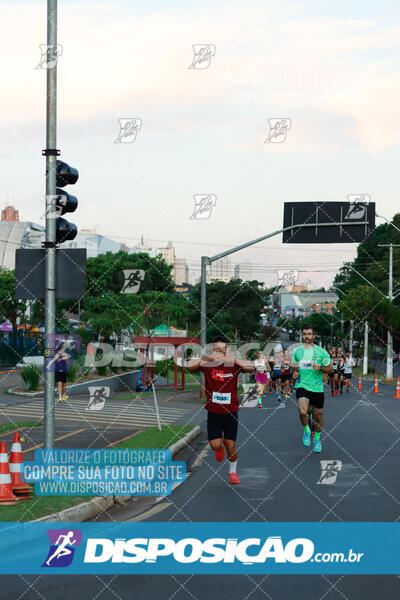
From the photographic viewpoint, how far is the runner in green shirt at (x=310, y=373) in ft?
42.5

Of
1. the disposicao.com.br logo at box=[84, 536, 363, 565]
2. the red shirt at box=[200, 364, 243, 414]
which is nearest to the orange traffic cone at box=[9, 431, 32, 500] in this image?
the disposicao.com.br logo at box=[84, 536, 363, 565]

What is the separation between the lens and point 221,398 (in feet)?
33.9

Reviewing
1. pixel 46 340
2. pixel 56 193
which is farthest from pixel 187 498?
pixel 56 193

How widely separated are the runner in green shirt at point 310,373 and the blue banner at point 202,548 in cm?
509

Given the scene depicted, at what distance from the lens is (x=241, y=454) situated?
13648 millimetres

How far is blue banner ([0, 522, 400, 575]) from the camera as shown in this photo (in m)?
6.74

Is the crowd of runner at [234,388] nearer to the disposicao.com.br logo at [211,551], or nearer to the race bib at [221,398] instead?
the race bib at [221,398]

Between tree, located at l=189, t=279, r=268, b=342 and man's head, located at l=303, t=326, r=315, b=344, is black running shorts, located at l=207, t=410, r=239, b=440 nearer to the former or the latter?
man's head, located at l=303, t=326, r=315, b=344

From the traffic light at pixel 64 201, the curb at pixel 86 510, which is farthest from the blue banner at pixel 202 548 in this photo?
the traffic light at pixel 64 201

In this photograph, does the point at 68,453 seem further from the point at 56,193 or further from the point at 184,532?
the point at 184,532

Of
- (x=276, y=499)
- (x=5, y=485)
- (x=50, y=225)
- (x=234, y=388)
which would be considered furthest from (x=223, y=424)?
(x=50, y=225)

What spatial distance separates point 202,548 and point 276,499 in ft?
7.55

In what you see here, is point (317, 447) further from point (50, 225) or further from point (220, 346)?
point (50, 225)

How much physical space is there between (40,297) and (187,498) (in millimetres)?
3077
